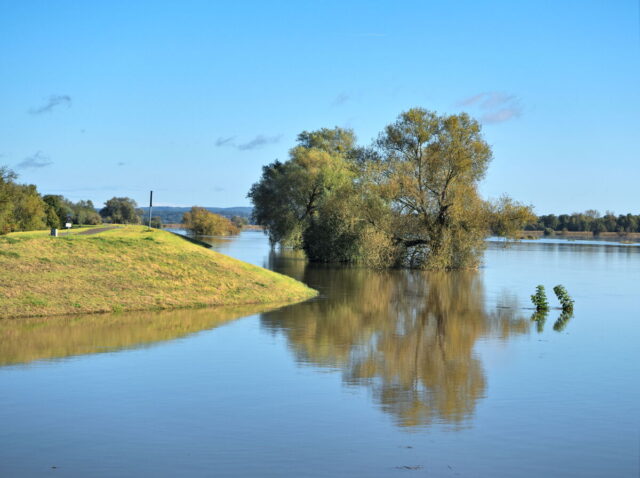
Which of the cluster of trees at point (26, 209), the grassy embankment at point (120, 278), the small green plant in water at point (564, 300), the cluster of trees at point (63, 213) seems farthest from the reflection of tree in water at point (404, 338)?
the cluster of trees at point (63, 213)

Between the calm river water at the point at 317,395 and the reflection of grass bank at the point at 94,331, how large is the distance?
86 millimetres

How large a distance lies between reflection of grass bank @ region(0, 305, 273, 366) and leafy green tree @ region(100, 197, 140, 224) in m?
140

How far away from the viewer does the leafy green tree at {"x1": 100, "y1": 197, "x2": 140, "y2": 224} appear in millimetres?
163500

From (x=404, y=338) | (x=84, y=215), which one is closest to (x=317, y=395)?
(x=404, y=338)

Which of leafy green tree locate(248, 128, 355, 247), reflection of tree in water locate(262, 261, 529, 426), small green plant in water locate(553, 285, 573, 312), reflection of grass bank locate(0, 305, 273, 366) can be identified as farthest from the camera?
leafy green tree locate(248, 128, 355, 247)

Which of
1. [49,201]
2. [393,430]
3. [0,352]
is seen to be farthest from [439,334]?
[49,201]

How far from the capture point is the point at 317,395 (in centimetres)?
1382

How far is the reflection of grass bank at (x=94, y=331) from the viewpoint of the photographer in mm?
17844

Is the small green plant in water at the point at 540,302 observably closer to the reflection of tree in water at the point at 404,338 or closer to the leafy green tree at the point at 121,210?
the reflection of tree in water at the point at 404,338

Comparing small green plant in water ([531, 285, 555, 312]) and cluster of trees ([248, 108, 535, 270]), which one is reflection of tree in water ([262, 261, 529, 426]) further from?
cluster of trees ([248, 108, 535, 270])

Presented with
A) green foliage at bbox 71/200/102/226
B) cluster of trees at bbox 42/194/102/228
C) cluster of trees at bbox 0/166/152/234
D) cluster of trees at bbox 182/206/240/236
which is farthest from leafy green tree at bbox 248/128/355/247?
cluster of trees at bbox 182/206/240/236

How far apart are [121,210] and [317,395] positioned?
161 metres

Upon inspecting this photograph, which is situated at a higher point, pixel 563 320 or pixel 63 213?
pixel 63 213

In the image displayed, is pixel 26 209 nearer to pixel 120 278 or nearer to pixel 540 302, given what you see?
pixel 120 278
